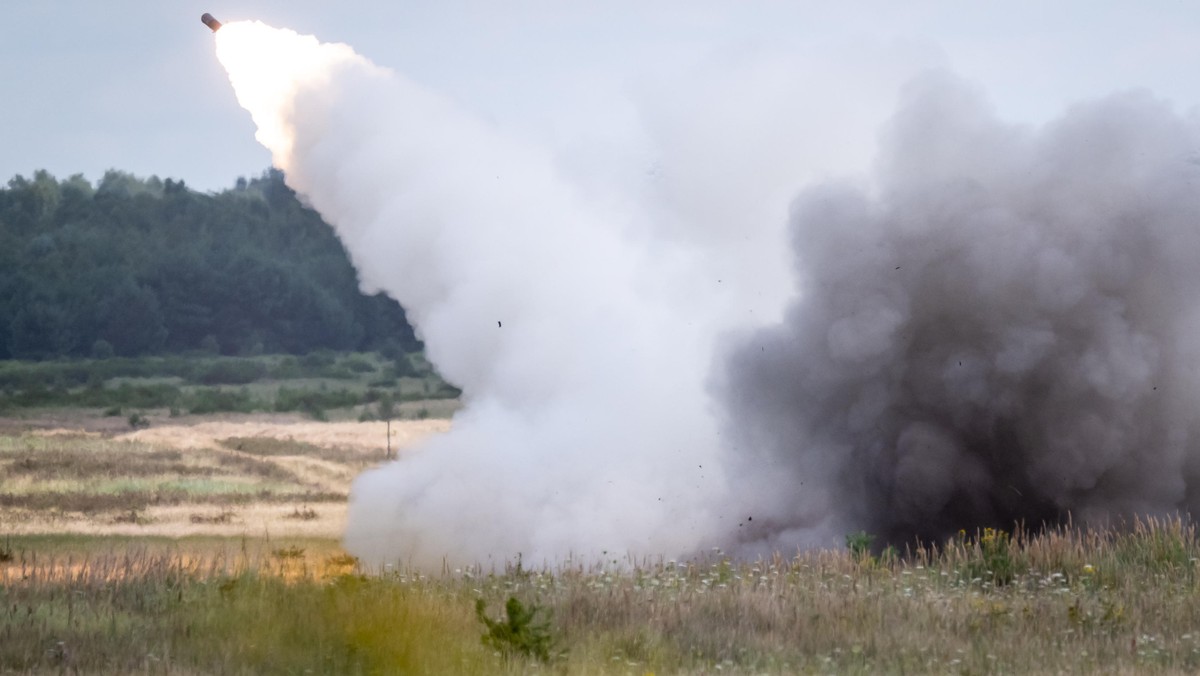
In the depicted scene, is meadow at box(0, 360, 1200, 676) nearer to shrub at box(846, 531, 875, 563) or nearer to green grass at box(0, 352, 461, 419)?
shrub at box(846, 531, 875, 563)

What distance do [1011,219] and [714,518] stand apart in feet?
22.3

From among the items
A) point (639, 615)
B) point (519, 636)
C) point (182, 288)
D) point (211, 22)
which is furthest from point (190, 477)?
point (182, 288)

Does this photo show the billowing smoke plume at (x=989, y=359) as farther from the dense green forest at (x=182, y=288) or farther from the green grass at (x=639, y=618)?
the dense green forest at (x=182, y=288)

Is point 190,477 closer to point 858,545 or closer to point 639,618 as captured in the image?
point 858,545

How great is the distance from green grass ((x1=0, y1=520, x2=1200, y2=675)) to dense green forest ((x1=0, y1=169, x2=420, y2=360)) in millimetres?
67253

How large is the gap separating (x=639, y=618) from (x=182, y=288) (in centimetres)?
7479

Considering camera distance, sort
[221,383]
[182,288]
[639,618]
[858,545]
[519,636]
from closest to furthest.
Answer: [519,636] → [639,618] → [858,545] → [221,383] → [182,288]

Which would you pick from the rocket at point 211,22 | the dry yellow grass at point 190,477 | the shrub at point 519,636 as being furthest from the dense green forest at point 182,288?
the shrub at point 519,636

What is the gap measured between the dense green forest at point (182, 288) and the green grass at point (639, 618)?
6725 centimetres

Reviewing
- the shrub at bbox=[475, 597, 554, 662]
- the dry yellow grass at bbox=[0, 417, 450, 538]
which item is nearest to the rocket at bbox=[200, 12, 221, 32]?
the dry yellow grass at bbox=[0, 417, 450, 538]

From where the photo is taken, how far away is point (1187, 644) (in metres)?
15.5

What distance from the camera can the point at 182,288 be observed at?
8775 cm

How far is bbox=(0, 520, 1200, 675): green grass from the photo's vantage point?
14461 millimetres

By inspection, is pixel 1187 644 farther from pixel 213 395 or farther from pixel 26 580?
pixel 213 395
